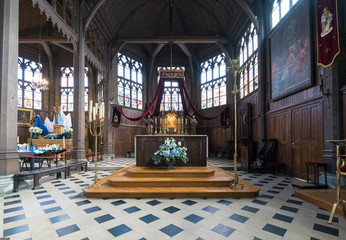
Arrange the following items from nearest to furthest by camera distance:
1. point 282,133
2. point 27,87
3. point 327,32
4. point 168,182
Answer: point 168,182 → point 327,32 → point 282,133 → point 27,87

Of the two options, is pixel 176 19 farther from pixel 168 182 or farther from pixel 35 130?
pixel 168 182

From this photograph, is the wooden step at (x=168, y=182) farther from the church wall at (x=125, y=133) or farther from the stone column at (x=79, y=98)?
the church wall at (x=125, y=133)

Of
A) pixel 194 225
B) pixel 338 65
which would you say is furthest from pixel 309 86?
pixel 194 225

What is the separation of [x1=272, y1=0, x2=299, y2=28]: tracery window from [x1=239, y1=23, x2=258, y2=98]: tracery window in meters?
1.78

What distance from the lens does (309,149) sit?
6.14 metres

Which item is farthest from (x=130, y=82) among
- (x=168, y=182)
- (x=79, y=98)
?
(x=168, y=182)

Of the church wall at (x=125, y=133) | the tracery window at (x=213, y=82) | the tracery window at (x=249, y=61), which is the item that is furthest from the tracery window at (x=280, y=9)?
the church wall at (x=125, y=133)

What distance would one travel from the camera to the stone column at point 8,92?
4.68 m

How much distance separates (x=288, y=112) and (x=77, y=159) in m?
9.53

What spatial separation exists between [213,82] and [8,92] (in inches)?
538

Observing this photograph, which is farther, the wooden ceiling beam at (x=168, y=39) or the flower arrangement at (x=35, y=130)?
the wooden ceiling beam at (x=168, y=39)

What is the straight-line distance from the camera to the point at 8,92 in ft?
15.9

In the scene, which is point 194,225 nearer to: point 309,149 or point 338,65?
point 309,149

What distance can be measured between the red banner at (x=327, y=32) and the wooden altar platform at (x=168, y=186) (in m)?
4.32
